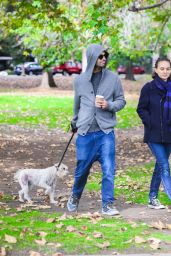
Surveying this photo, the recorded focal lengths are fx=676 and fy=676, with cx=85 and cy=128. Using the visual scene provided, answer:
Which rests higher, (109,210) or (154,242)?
(154,242)

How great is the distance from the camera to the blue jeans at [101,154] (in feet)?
27.4

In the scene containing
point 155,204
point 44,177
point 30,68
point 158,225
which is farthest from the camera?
point 30,68

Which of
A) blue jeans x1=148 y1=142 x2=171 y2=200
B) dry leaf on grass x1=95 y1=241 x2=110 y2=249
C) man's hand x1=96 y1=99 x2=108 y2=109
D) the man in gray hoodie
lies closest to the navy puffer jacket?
blue jeans x1=148 y1=142 x2=171 y2=200

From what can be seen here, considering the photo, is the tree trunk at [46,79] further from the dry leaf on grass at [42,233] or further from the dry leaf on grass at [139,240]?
the dry leaf on grass at [139,240]

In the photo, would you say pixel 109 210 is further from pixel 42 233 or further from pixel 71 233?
pixel 42 233

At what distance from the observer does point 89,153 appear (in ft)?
27.7

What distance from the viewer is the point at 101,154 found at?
842 cm

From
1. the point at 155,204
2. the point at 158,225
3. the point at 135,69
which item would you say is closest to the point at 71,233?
the point at 158,225

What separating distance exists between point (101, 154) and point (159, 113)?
912mm

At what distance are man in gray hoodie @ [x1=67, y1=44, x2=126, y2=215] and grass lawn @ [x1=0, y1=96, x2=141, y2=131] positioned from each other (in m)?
13.7

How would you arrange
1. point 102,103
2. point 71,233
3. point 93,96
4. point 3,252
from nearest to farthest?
point 3,252, point 71,233, point 102,103, point 93,96

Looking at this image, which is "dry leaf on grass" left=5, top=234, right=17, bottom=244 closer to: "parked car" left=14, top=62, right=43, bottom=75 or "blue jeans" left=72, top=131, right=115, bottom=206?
"blue jeans" left=72, top=131, right=115, bottom=206

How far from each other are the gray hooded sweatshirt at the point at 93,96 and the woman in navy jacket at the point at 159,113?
1.41 feet

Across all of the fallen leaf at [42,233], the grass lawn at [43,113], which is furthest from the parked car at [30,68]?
the fallen leaf at [42,233]
